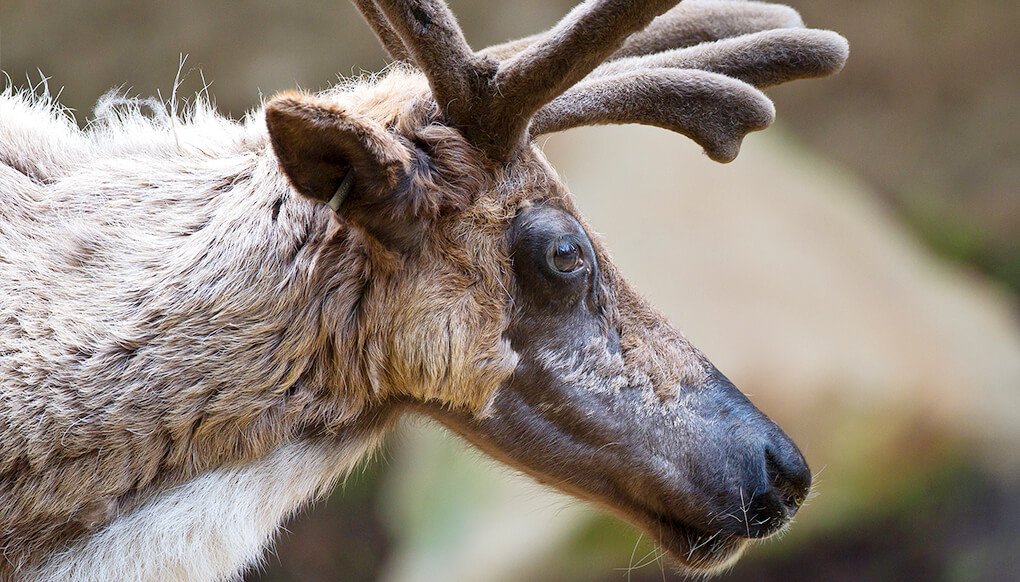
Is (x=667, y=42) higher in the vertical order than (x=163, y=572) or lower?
higher

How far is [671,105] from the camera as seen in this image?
2.07 m

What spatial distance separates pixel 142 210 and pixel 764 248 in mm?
4008

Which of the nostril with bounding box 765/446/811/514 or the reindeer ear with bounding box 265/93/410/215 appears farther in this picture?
the nostril with bounding box 765/446/811/514

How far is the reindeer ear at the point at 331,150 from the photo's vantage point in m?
1.54

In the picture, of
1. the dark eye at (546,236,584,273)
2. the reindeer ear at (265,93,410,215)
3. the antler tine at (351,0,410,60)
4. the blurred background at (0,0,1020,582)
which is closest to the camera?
the reindeer ear at (265,93,410,215)

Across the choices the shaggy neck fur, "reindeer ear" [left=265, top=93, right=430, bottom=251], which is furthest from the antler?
the shaggy neck fur

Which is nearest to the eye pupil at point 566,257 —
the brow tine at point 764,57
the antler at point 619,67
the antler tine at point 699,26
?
the antler at point 619,67

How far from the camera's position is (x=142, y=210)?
74.3 inches

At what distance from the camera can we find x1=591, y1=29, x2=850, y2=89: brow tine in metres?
2.24

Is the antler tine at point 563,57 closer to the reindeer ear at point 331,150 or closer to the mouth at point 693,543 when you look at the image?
the reindeer ear at point 331,150

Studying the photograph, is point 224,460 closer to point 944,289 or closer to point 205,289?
point 205,289

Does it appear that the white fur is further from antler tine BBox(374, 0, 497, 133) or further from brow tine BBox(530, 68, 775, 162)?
brow tine BBox(530, 68, 775, 162)

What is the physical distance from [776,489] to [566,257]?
2.53 feet

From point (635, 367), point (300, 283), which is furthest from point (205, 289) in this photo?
point (635, 367)
